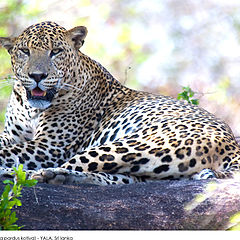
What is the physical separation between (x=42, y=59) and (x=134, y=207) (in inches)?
130

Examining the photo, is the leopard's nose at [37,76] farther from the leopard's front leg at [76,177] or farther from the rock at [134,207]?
the rock at [134,207]

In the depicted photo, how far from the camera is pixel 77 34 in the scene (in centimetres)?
940

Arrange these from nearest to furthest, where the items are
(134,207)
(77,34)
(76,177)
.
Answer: (134,207), (76,177), (77,34)

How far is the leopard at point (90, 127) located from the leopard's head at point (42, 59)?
1 centimetres

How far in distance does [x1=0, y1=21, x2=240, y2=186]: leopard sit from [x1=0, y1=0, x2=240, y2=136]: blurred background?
272 inches

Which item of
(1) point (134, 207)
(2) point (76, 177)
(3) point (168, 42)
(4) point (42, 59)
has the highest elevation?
(4) point (42, 59)

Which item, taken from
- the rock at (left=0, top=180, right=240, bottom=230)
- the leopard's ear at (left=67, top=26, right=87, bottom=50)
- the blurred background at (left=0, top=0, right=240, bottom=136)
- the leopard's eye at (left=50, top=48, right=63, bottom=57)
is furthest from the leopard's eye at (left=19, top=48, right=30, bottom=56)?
the blurred background at (left=0, top=0, right=240, bottom=136)

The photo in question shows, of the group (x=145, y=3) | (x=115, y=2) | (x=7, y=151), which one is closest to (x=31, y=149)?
(x=7, y=151)

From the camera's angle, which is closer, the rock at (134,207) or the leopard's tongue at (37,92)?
the rock at (134,207)

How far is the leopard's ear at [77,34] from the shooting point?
30.7 ft

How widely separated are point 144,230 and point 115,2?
52.7ft

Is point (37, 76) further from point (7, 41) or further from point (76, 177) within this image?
point (76, 177)

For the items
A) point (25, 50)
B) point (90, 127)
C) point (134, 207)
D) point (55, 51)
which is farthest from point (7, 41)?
point (134, 207)

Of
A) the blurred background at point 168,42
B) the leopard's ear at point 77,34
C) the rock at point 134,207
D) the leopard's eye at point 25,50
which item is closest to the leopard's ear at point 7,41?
the leopard's eye at point 25,50
